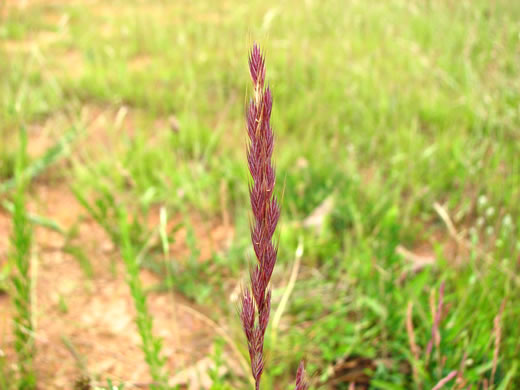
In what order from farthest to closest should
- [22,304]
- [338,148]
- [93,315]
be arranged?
[338,148] → [93,315] → [22,304]

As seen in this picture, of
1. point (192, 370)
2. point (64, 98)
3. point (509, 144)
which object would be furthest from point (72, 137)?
point (509, 144)

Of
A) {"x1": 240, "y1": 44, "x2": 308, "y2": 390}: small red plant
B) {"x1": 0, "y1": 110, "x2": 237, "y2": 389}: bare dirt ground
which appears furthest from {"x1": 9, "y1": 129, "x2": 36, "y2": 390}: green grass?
{"x1": 240, "y1": 44, "x2": 308, "y2": 390}: small red plant

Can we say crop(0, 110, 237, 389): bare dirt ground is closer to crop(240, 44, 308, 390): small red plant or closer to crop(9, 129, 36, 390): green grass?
crop(9, 129, 36, 390): green grass

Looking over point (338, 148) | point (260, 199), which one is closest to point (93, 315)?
point (260, 199)

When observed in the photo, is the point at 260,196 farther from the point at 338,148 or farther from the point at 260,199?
the point at 338,148

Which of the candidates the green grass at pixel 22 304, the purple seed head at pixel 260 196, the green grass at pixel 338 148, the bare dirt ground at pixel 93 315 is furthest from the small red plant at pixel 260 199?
the green grass at pixel 22 304

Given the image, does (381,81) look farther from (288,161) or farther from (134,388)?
(134,388)
